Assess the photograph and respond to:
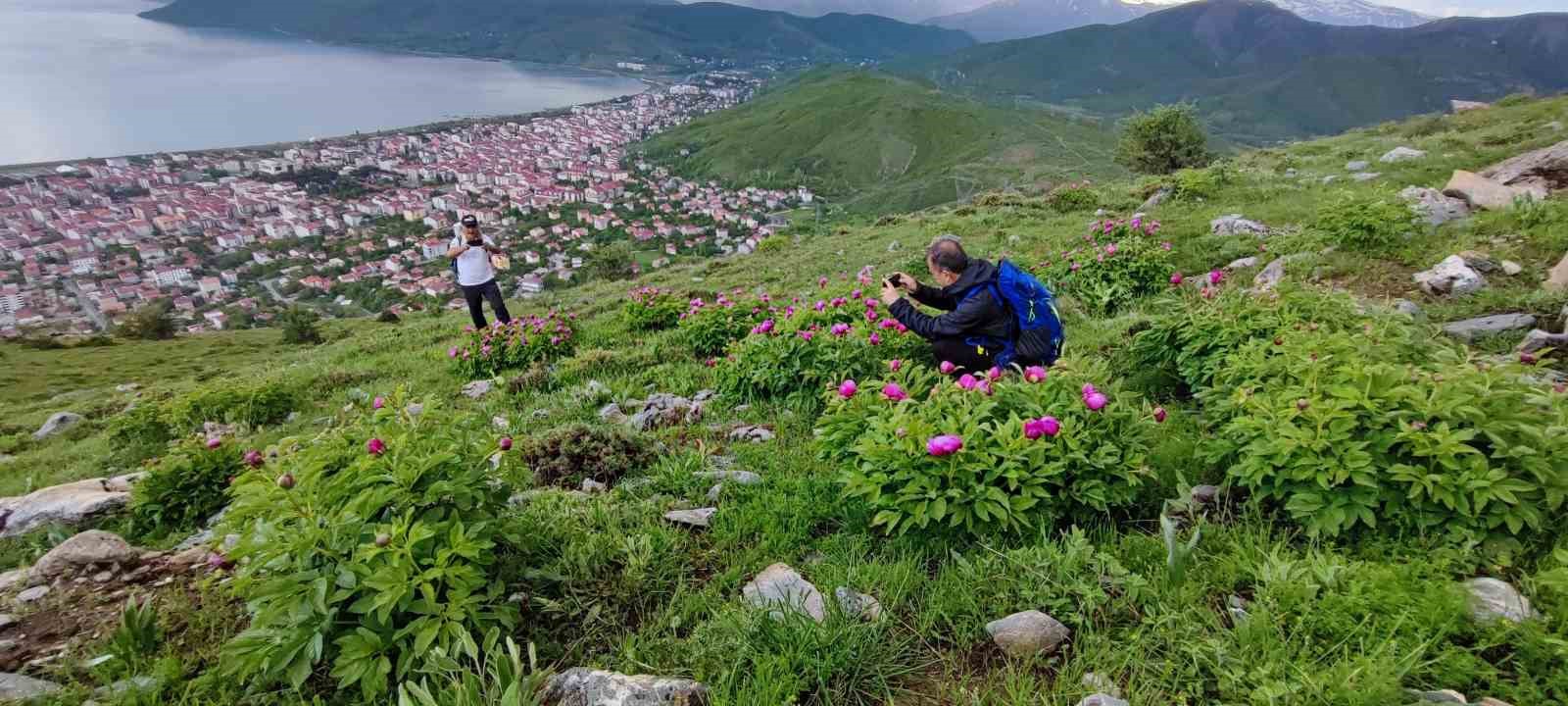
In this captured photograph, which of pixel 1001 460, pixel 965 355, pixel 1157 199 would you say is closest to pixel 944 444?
pixel 1001 460

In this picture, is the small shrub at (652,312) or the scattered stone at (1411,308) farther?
the small shrub at (652,312)

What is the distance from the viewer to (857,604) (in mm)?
3047

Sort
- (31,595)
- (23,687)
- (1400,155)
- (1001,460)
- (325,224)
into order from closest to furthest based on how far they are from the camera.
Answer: (23,687)
(1001,460)
(31,595)
(1400,155)
(325,224)

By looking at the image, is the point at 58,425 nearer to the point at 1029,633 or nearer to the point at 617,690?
the point at 617,690

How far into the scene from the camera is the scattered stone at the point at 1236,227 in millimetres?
10688

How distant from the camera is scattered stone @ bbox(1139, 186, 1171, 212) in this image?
14.6 metres

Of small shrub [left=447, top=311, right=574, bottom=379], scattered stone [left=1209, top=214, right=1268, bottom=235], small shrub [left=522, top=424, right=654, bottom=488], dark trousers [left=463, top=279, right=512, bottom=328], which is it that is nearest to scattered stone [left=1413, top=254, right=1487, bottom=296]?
scattered stone [left=1209, top=214, right=1268, bottom=235]

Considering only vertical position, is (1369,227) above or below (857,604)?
above

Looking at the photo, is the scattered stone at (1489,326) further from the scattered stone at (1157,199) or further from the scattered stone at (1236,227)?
the scattered stone at (1157,199)

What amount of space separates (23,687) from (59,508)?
3.80 m

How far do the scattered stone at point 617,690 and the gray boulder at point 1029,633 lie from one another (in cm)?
134

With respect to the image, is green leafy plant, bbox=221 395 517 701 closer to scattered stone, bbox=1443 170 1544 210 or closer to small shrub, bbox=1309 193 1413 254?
small shrub, bbox=1309 193 1413 254

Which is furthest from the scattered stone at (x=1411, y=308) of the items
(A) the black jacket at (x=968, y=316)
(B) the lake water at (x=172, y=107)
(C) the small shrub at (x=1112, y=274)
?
(B) the lake water at (x=172, y=107)

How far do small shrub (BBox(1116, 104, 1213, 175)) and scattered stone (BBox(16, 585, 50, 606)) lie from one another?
32728 mm
